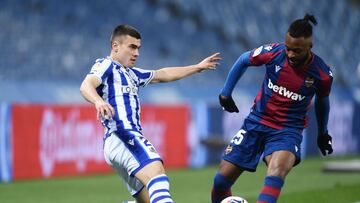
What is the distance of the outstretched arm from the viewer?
7.32 meters

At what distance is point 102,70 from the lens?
655cm

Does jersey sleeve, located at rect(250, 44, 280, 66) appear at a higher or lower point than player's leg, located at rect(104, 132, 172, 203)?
higher

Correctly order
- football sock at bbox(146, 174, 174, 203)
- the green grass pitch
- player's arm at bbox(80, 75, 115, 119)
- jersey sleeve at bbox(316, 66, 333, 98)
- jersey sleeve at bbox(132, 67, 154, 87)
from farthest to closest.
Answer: the green grass pitch → jersey sleeve at bbox(316, 66, 333, 98) → jersey sleeve at bbox(132, 67, 154, 87) → football sock at bbox(146, 174, 174, 203) → player's arm at bbox(80, 75, 115, 119)

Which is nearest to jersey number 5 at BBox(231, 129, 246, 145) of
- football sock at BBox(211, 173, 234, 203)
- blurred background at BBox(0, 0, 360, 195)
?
football sock at BBox(211, 173, 234, 203)

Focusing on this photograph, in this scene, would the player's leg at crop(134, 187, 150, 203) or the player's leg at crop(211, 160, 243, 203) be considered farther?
the player's leg at crop(211, 160, 243, 203)

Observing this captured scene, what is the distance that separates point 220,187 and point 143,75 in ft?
4.01

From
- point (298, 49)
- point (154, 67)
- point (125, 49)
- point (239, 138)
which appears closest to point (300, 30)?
point (298, 49)

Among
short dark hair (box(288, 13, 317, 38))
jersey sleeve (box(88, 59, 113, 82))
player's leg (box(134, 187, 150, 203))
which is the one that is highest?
short dark hair (box(288, 13, 317, 38))

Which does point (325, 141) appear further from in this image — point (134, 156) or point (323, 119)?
point (134, 156)

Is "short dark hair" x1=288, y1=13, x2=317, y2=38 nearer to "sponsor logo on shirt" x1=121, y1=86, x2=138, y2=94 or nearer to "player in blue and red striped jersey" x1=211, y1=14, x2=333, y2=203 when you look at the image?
"player in blue and red striped jersey" x1=211, y1=14, x2=333, y2=203

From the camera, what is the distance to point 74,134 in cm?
1350

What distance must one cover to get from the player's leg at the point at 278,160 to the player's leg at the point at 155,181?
88 centimetres

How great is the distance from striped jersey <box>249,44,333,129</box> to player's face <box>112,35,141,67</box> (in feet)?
3.61

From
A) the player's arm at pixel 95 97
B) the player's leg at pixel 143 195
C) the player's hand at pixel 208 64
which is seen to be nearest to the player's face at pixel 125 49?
the player's arm at pixel 95 97
